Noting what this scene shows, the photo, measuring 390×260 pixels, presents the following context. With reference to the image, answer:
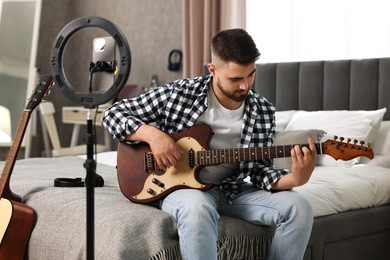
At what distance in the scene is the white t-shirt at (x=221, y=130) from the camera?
2.09 metres

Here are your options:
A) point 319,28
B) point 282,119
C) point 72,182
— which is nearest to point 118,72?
point 72,182

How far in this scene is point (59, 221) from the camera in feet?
6.68

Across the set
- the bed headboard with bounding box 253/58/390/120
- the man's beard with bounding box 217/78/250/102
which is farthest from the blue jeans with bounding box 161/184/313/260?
the bed headboard with bounding box 253/58/390/120

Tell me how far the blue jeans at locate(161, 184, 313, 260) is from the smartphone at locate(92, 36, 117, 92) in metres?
0.46

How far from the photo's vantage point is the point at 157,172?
6.66 feet

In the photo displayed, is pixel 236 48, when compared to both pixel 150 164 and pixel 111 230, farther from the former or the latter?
pixel 111 230

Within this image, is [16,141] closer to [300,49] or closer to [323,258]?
[323,258]

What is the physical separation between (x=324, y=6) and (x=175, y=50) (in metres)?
1.49

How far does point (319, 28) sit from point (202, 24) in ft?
3.19

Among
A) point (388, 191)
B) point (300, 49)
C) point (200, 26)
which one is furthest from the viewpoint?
point (200, 26)

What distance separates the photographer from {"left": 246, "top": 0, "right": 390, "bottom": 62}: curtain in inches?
131

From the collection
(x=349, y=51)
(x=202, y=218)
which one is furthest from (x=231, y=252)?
(x=349, y=51)

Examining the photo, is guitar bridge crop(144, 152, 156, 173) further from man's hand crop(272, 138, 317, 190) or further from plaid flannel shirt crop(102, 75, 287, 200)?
man's hand crop(272, 138, 317, 190)

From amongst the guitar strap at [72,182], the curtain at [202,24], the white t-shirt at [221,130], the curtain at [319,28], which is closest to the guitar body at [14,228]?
the guitar strap at [72,182]
